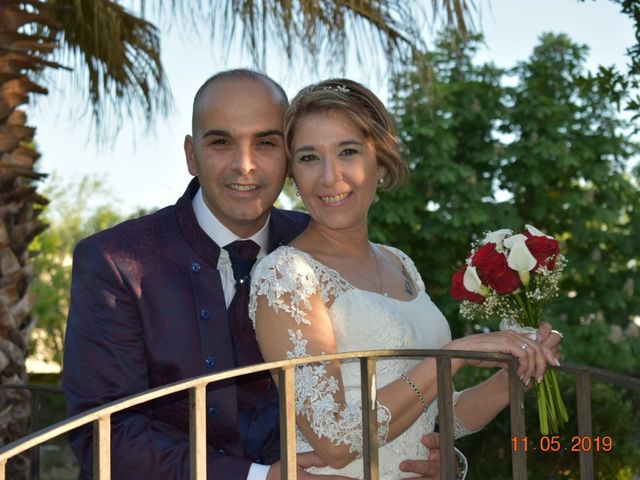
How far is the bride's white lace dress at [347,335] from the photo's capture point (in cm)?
282

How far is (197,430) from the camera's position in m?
1.94

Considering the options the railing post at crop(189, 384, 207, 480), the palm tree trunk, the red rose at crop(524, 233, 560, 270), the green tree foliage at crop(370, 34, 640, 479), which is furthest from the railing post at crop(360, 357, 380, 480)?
the green tree foliage at crop(370, 34, 640, 479)

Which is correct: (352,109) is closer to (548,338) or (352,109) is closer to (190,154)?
Result: (190,154)

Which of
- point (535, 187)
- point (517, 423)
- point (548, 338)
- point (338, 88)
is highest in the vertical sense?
point (535, 187)

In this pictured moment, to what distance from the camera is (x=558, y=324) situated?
47.2 feet

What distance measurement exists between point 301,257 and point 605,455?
5.64 m

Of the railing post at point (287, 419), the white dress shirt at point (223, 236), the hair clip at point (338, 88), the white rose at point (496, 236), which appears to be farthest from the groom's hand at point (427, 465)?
the hair clip at point (338, 88)

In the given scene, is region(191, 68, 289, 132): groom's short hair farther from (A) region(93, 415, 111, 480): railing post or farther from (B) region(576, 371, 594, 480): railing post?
(A) region(93, 415, 111, 480): railing post

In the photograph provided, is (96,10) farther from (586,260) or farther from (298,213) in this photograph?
(586,260)

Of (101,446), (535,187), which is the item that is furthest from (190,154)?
(535,187)

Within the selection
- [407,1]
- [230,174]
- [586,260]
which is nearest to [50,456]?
[407,1]

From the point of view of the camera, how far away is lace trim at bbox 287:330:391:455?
2789mm

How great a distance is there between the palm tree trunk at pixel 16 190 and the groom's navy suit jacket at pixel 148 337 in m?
2.57

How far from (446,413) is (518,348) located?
38 centimetres
